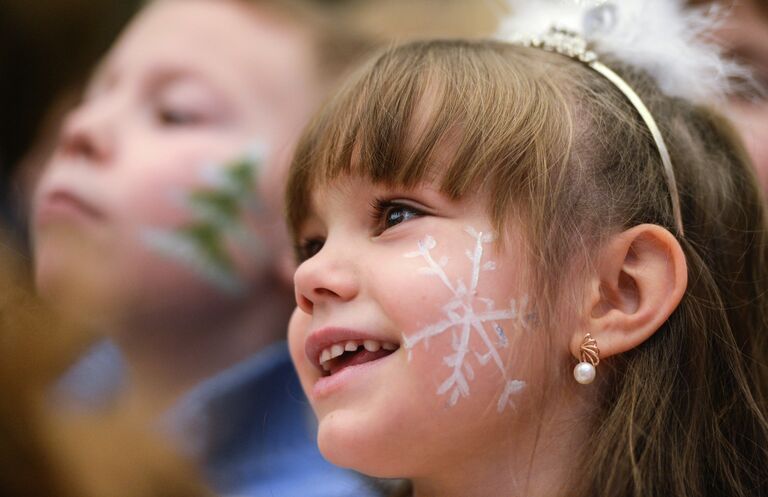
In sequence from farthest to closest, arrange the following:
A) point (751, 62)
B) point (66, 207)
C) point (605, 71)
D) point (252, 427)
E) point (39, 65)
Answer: point (39, 65) < point (252, 427) < point (66, 207) < point (751, 62) < point (605, 71)

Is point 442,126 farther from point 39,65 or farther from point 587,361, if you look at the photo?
point 39,65

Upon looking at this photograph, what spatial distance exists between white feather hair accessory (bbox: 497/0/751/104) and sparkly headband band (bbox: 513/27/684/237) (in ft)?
0.06

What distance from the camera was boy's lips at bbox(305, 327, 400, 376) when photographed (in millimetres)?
1120

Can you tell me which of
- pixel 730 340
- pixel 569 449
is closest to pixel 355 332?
pixel 569 449

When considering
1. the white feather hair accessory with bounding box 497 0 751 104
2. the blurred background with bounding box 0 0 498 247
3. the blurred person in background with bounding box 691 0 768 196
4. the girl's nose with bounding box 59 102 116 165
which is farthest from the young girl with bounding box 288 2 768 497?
the blurred background with bounding box 0 0 498 247

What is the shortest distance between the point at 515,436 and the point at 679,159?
1.45 feet

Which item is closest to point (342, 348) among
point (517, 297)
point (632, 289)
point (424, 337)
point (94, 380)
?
point (424, 337)

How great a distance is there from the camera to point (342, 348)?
1151 mm

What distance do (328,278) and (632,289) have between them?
389mm

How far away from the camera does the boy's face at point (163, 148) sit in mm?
1808

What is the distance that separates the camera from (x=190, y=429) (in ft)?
6.16

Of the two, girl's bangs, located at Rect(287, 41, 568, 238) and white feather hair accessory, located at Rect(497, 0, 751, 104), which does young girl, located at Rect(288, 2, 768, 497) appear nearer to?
girl's bangs, located at Rect(287, 41, 568, 238)

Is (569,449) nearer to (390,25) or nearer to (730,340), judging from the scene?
(730,340)

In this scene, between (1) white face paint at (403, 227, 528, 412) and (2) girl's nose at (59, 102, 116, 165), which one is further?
(2) girl's nose at (59, 102, 116, 165)
